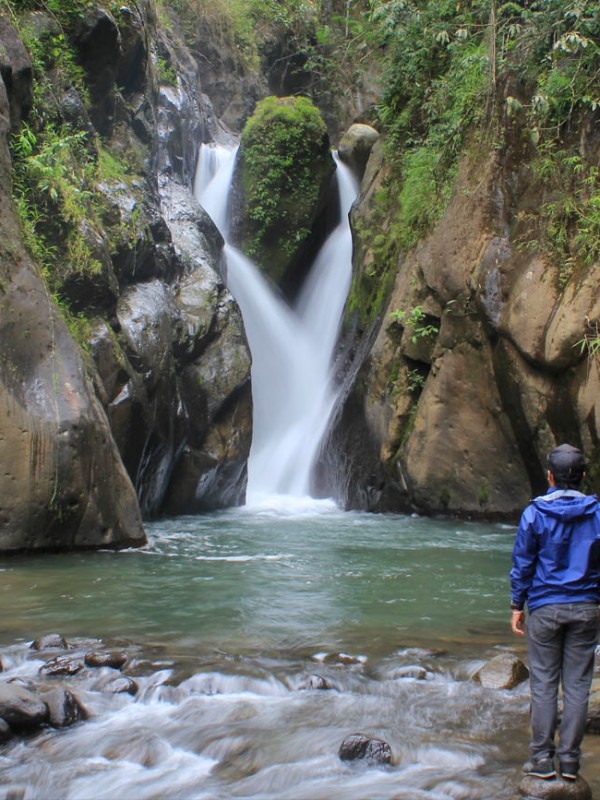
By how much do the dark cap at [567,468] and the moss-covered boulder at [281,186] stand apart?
1573 centimetres

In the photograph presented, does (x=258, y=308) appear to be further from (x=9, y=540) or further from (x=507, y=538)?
(x=9, y=540)

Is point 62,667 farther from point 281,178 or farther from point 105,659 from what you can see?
point 281,178

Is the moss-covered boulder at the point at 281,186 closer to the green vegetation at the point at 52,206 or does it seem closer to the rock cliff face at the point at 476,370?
the rock cliff face at the point at 476,370

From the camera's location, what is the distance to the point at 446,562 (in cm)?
873

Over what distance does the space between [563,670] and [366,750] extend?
1066 millimetres

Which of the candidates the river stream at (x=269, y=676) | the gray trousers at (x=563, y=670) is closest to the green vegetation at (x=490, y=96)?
the river stream at (x=269, y=676)

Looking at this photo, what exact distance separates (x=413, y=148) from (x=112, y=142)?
586cm

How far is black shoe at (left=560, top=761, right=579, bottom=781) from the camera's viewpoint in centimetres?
322

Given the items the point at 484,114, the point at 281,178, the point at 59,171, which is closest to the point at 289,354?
the point at 281,178

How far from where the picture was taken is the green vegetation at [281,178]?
18.8m

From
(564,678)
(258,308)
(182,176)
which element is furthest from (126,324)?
(564,678)

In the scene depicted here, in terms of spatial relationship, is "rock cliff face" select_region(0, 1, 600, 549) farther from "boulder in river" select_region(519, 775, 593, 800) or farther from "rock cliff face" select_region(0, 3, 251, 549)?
"boulder in river" select_region(519, 775, 593, 800)

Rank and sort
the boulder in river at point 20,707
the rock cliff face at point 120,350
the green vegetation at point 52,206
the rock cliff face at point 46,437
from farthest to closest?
1. the green vegetation at point 52,206
2. the rock cliff face at point 120,350
3. the rock cliff face at point 46,437
4. the boulder in river at point 20,707

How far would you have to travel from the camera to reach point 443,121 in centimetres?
1404
